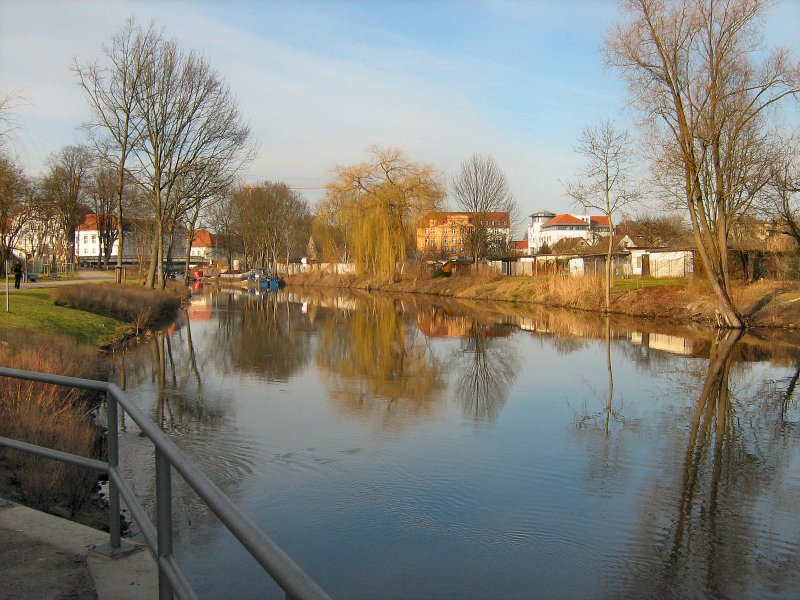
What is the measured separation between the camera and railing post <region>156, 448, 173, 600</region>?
331 cm

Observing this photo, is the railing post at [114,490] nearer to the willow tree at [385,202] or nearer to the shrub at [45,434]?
the shrub at [45,434]

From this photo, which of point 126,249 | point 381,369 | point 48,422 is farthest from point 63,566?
point 126,249

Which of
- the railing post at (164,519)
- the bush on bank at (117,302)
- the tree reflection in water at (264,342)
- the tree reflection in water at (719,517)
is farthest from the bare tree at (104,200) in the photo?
the railing post at (164,519)

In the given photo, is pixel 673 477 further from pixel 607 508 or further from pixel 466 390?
pixel 466 390

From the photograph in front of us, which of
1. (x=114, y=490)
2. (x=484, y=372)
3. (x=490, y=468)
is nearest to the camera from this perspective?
(x=114, y=490)

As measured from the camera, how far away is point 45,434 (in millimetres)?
7996

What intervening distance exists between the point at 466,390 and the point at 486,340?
1037cm

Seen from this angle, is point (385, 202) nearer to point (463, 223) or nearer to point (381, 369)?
point (463, 223)

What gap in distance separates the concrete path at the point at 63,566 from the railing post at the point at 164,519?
86cm

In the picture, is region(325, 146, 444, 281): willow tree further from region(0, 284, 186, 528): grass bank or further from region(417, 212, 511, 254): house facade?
region(0, 284, 186, 528): grass bank

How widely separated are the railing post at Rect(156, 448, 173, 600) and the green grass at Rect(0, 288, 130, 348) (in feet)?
51.0

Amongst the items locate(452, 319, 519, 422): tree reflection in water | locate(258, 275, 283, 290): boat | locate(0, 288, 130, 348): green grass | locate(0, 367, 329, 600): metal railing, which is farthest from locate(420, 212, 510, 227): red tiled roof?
locate(0, 367, 329, 600): metal railing

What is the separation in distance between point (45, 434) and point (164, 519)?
5.39 meters

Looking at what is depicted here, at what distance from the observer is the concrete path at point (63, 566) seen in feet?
13.7
